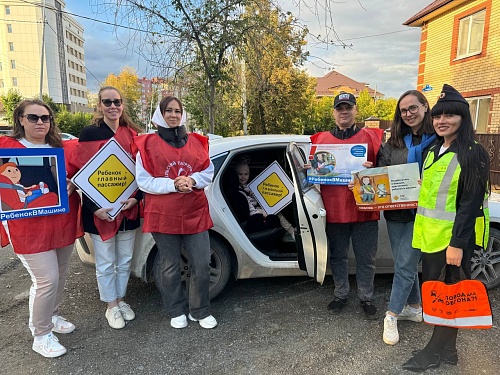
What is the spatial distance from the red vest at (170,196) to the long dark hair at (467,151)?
1790mm

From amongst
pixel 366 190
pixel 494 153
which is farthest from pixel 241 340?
pixel 494 153

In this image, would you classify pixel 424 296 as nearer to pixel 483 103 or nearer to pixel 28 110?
pixel 28 110

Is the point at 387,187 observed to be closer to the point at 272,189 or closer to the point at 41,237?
the point at 272,189

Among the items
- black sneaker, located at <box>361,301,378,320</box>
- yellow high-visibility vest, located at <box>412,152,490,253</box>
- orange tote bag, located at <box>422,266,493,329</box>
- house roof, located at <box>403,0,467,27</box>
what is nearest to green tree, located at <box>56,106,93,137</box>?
house roof, located at <box>403,0,467,27</box>

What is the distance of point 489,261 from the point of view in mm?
3357

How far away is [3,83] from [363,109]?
65.6m

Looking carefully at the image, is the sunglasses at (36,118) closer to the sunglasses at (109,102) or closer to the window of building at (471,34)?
the sunglasses at (109,102)

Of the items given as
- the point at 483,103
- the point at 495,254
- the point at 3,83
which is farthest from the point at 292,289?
the point at 3,83

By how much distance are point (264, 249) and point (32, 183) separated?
212 cm

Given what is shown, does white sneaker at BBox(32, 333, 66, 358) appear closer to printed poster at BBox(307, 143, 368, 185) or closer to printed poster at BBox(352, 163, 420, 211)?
printed poster at BBox(307, 143, 368, 185)

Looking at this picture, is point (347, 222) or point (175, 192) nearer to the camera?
point (175, 192)

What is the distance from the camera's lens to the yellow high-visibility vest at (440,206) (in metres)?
2.21

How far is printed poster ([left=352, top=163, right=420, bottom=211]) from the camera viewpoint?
2578 millimetres

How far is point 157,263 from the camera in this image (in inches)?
124
